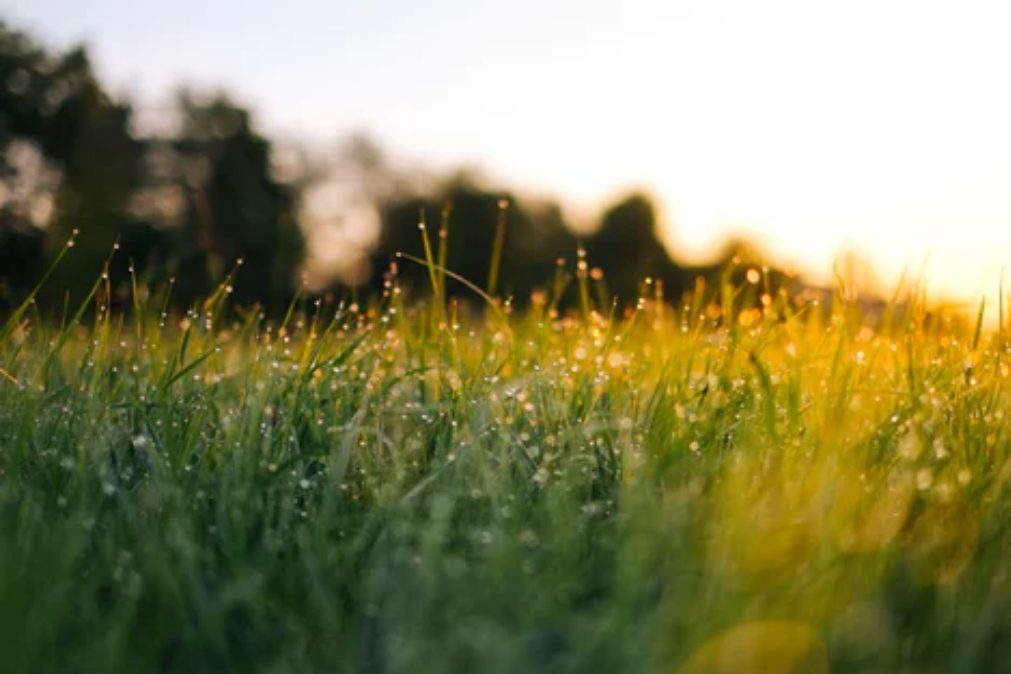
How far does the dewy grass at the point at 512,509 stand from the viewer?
6.21 ft

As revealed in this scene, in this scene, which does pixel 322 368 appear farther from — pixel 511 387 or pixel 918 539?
pixel 918 539

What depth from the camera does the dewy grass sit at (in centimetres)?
189

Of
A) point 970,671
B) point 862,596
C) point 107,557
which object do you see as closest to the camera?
point 970,671

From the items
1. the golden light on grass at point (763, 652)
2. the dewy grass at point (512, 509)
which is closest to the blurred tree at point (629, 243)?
the dewy grass at point (512, 509)

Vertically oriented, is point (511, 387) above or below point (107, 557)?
above

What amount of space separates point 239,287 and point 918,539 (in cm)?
3433

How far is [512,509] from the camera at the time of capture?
235 centimetres

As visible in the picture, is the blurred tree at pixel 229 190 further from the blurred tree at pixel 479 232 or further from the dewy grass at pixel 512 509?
the dewy grass at pixel 512 509

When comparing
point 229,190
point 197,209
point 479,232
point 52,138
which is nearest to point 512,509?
point 197,209

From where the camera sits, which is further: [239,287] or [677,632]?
[239,287]

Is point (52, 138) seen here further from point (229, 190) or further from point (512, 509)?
point (512, 509)

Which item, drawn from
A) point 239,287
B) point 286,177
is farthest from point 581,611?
point 286,177

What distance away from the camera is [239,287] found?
116ft

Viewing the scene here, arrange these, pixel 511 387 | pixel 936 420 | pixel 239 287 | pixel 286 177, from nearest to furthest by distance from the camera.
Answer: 1. pixel 936 420
2. pixel 511 387
3. pixel 239 287
4. pixel 286 177
